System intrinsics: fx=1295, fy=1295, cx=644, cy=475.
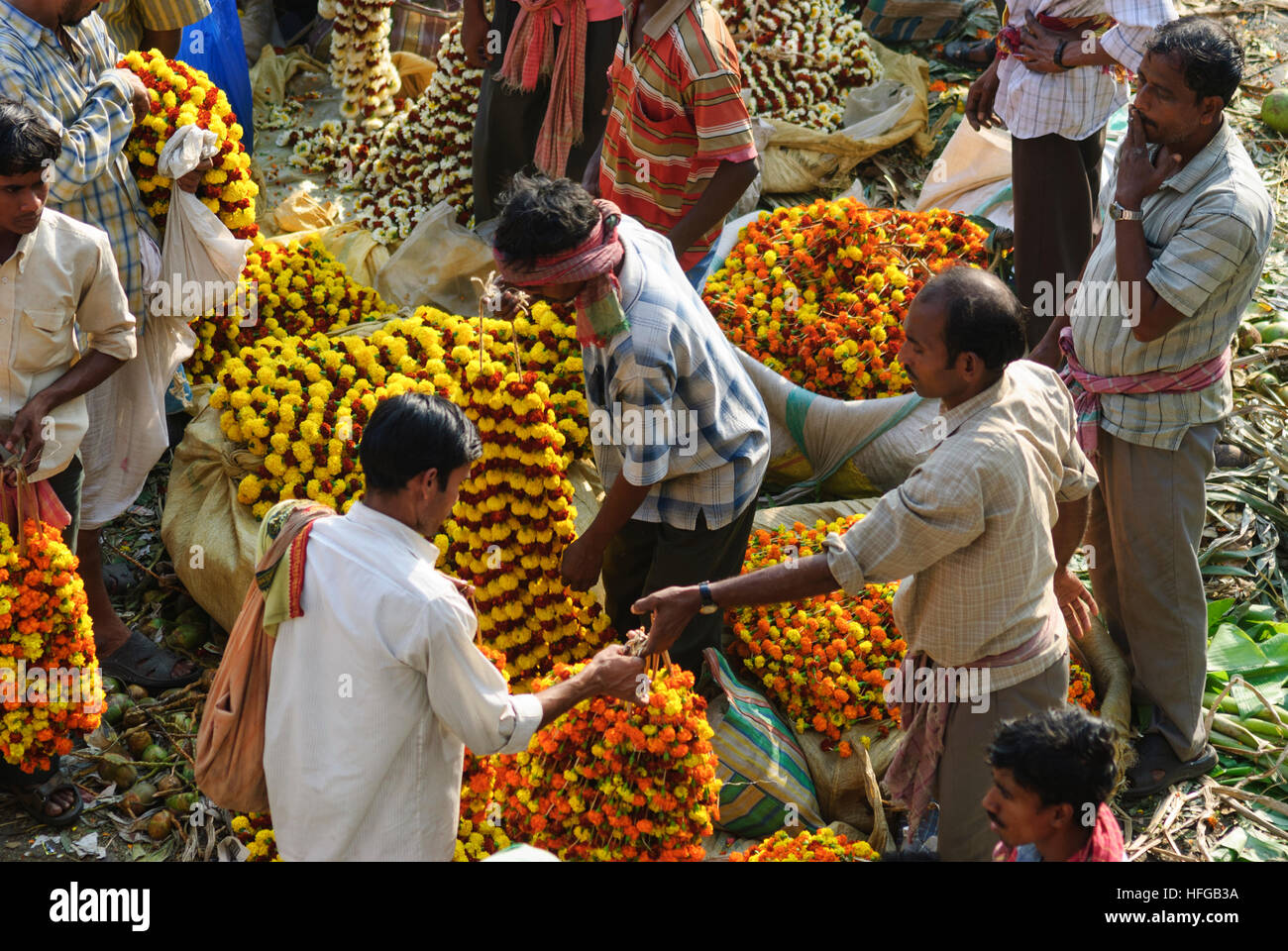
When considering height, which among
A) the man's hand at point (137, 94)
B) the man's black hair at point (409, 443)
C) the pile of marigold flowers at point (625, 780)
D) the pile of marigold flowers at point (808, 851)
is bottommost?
the pile of marigold flowers at point (808, 851)

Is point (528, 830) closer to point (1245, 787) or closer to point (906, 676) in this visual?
point (906, 676)

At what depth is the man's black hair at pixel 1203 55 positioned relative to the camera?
3223mm

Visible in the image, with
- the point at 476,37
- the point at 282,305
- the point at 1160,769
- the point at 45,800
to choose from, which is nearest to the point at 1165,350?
the point at 1160,769

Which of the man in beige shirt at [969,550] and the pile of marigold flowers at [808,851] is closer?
the man in beige shirt at [969,550]

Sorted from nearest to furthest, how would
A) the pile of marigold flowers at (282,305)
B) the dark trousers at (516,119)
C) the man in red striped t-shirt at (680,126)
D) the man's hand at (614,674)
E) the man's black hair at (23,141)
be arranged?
the man's hand at (614,674)
the man's black hair at (23,141)
the man in red striped t-shirt at (680,126)
the pile of marigold flowers at (282,305)
the dark trousers at (516,119)

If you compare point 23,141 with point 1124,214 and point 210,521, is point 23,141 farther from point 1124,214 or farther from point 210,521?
point 1124,214

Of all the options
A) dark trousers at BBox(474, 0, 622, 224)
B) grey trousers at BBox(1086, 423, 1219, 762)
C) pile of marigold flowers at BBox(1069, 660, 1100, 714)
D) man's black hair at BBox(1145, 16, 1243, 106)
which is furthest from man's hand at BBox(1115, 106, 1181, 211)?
dark trousers at BBox(474, 0, 622, 224)

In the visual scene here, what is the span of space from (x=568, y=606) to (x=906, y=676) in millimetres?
990

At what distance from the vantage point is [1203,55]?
3.21 meters

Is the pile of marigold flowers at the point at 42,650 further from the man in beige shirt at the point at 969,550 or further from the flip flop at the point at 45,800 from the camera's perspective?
the man in beige shirt at the point at 969,550

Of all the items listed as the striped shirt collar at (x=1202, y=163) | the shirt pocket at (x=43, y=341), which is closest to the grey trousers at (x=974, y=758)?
the striped shirt collar at (x=1202, y=163)

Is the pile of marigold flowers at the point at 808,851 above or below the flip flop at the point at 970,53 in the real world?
below

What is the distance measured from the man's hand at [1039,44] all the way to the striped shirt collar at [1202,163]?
3.94 feet

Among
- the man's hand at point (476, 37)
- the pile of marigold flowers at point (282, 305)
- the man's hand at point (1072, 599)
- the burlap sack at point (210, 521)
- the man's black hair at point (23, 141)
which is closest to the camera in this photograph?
the man's black hair at point (23, 141)
